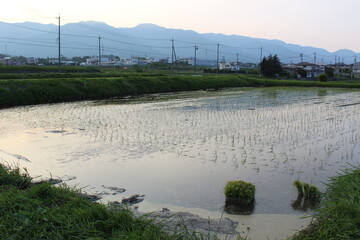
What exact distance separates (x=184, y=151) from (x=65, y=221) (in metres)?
4.23

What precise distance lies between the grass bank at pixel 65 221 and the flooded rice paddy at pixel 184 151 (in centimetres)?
119

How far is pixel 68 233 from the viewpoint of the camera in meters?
3.06

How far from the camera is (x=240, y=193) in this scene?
14.9 feet

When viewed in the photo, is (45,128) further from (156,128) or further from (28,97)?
(28,97)

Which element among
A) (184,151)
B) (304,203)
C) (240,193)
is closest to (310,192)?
(304,203)

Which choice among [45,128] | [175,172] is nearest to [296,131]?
[175,172]

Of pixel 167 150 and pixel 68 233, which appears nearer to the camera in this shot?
pixel 68 233

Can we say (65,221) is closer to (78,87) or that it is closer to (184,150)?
(184,150)

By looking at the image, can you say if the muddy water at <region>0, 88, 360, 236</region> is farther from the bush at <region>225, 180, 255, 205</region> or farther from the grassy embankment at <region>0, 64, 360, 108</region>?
the grassy embankment at <region>0, 64, 360, 108</region>

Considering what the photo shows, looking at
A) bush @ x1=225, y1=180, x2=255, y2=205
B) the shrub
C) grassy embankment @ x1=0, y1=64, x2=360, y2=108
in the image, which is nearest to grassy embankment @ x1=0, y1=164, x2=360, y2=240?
the shrub

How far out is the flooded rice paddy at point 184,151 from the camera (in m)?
5.21

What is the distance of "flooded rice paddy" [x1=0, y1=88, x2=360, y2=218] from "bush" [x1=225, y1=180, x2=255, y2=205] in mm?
139

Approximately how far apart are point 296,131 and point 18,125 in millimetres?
7886

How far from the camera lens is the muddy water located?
207 inches
